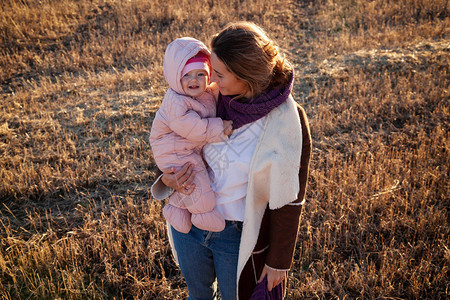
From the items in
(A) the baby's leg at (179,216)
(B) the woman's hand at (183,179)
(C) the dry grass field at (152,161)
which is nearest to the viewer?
(B) the woman's hand at (183,179)

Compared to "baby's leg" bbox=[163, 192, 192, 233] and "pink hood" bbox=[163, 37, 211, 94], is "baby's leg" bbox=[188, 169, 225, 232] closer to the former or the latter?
"baby's leg" bbox=[163, 192, 192, 233]

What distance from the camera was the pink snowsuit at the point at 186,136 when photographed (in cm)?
200

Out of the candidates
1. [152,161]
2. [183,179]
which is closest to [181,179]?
[183,179]

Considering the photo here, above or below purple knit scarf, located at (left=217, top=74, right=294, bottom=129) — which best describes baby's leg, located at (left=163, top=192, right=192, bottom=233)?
below

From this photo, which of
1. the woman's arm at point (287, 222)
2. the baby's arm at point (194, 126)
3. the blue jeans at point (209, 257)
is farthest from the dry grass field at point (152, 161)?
the baby's arm at point (194, 126)

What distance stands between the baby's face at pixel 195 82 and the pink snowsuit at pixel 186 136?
3 cm

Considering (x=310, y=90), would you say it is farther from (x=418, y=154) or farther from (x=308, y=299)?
(x=308, y=299)

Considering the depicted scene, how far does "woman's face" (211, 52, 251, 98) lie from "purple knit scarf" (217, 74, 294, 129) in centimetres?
6

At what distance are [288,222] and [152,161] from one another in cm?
336

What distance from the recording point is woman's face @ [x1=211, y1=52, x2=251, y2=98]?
1866mm

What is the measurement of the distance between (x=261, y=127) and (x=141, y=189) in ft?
9.50

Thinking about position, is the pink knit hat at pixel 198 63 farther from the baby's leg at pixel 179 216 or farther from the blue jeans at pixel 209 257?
the blue jeans at pixel 209 257

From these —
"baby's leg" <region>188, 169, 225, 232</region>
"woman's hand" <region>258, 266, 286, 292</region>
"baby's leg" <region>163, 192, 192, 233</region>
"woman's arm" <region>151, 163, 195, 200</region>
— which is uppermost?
"woman's arm" <region>151, 163, 195, 200</region>

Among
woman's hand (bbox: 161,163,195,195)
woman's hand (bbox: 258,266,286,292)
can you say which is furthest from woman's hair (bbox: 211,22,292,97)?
woman's hand (bbox: 258,266,286,292)
